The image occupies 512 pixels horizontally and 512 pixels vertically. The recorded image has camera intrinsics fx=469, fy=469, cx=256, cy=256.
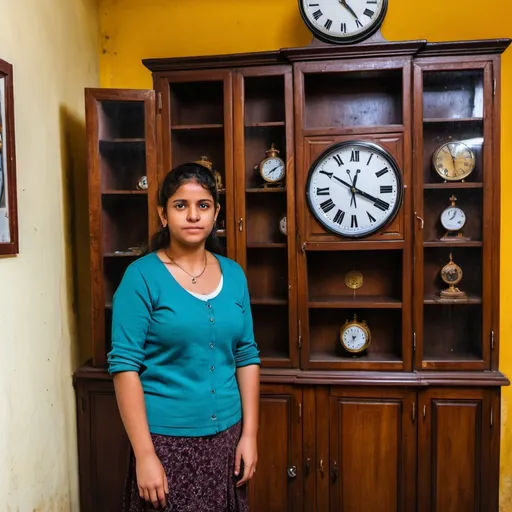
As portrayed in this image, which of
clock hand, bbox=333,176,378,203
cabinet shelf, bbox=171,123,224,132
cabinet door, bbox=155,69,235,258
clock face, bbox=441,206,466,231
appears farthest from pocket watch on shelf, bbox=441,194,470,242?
cabinet shelf, bbox=171,123,224,132

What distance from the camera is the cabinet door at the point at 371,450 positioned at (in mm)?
1910

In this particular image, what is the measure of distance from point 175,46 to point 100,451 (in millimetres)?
1885

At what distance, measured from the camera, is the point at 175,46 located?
229cm

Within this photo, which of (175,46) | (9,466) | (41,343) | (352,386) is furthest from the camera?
(175,46)

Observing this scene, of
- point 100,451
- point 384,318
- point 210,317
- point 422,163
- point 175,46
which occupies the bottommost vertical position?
point 100,451

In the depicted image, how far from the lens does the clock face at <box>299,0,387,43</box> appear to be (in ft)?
6.11

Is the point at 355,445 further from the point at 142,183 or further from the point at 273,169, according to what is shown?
the point at 142,183

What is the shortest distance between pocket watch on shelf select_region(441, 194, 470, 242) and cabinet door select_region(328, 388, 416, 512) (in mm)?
688

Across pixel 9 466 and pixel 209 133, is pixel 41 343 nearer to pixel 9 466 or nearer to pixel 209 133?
pixel 9 466

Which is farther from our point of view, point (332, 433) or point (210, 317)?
point (332, 433)

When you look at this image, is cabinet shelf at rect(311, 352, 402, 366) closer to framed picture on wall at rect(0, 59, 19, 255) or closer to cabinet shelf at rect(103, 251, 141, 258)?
cabinet shelf at rect(103, 251, 141, 258)

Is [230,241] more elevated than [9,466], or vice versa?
[230,241]

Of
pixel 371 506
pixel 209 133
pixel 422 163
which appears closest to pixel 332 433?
pixel 371 506

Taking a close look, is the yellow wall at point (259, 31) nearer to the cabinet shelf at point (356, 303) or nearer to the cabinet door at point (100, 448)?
the cabinet shelf at point (356, 303)
